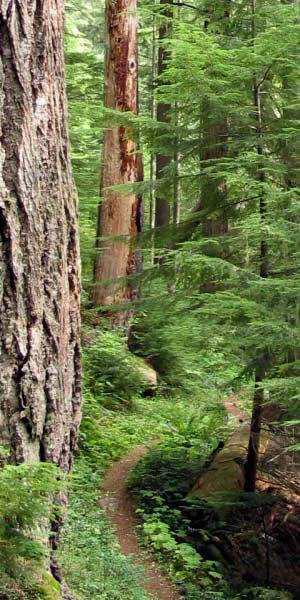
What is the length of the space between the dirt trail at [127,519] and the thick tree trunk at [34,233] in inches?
133

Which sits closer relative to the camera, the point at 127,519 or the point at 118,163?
the point at 127,519

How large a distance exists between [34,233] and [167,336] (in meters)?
4.37

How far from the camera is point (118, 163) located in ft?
44.4

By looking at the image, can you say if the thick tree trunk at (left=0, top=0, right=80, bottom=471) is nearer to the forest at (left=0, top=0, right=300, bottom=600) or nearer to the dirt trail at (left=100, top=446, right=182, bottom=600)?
the forest at (left=0, top=0, right=300, bottom=600)

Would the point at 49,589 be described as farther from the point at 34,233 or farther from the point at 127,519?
the point at 127,519

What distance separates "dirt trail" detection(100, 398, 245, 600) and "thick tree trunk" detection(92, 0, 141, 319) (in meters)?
4.29

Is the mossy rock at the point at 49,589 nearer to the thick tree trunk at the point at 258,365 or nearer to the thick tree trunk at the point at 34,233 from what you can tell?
the thick tree trunk at the point at 34,233

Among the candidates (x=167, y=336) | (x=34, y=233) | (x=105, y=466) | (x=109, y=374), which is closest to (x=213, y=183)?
(x=167, y=336)

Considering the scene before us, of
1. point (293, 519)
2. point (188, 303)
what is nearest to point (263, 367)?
point (188, 303)

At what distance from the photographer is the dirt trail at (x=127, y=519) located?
675 cm

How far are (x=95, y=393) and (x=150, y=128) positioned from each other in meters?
4.91

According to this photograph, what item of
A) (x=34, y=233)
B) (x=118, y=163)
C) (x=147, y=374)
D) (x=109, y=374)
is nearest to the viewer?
(x=34, y=233)

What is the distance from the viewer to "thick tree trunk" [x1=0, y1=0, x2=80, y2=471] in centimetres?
341

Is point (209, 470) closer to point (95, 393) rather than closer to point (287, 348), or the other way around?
point (287, 348)
